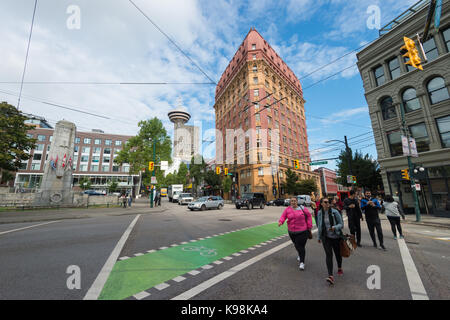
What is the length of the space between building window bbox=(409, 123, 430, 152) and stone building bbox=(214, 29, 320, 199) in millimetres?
17135

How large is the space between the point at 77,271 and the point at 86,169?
70.4 meters

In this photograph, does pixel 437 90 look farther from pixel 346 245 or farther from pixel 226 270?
pixel 226 270

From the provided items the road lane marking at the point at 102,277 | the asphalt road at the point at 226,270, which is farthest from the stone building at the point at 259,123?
the road lane marking at the point at 102,277

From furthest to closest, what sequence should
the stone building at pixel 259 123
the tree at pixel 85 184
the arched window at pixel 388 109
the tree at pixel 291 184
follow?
the tree at pixel 85 184
the stone building at pixel 259 123
the tree at pixel 291 184
the arched window at pixel 388 109

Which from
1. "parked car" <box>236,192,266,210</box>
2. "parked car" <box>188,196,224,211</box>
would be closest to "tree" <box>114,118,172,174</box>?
"parked car" <box>188,196,224,211</box>

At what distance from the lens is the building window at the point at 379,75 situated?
20.2 m

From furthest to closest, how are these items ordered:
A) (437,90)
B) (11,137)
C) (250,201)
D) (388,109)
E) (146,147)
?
(146,147)
(250,201)
(11,137)
(388,109)
(437,90)

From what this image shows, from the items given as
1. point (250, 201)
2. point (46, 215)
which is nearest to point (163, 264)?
point (46, 215)

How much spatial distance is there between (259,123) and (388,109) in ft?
75.5

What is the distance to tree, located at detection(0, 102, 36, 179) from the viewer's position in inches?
792

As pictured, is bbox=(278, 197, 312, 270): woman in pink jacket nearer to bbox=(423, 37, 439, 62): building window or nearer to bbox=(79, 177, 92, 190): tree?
bbox=(423, 37, 439, 62): building window

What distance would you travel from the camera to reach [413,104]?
699 inches

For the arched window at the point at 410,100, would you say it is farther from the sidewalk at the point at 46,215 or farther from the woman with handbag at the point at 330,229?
the sidewalk at the point at 46,215

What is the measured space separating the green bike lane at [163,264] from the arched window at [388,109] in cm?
2104
